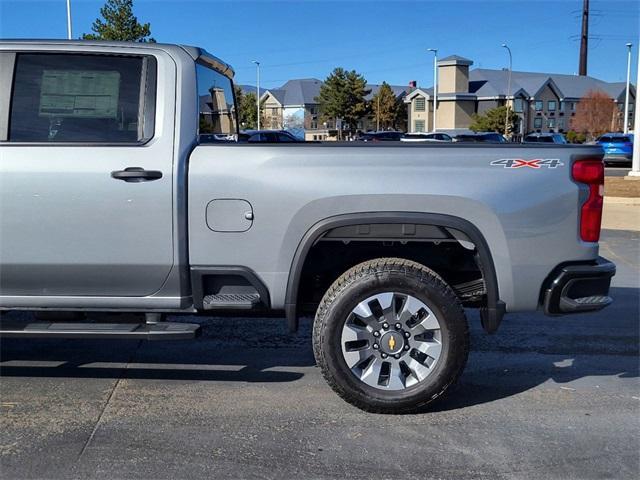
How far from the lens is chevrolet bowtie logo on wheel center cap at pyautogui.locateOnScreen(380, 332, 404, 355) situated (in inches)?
164

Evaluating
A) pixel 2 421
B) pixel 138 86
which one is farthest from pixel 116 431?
pixel 138 86

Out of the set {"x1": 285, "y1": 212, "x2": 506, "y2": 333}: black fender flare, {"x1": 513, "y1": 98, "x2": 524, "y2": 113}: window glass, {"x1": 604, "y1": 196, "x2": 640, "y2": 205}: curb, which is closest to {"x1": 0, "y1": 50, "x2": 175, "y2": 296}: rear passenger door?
{"x1": 285, "y1": 212, "x2": 506, "y2": 333}: black fender flare

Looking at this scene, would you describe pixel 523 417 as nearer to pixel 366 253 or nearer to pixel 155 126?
pixel 366 253

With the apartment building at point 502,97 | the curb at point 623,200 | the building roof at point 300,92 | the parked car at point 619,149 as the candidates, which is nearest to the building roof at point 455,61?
the apartment building at point 502,97

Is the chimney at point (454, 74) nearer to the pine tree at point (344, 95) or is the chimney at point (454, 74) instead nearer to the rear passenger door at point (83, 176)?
the pine tree at point (344, 95)

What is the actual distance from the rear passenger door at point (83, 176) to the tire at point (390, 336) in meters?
1.09

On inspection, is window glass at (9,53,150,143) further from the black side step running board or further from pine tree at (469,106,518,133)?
pine tree at (469,106,518,133)

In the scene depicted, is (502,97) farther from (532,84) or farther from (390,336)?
(390,336)

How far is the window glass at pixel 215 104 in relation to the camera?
4.53 m

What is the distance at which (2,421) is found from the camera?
4.11m

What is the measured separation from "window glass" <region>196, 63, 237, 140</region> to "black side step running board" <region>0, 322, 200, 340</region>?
4.14 feet

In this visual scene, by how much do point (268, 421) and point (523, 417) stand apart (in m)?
1.57

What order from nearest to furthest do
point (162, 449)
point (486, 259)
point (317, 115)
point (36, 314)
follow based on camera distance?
1. point (162, 449)
2. point (486, 259)
3. point (36, 314)
4. point (317, 115)

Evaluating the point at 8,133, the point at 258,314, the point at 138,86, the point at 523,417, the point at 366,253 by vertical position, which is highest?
the point at 138,86
